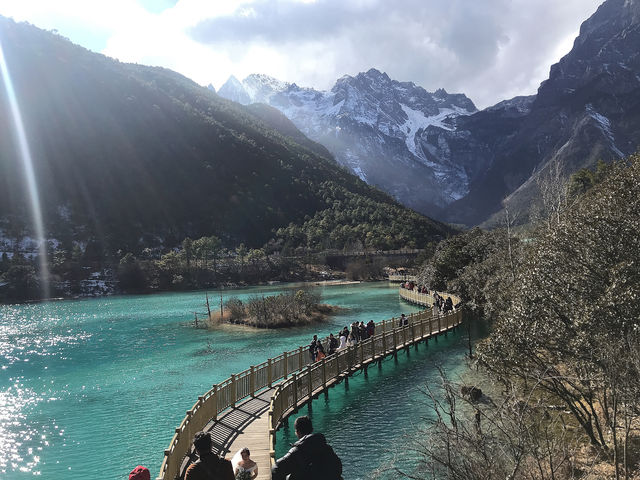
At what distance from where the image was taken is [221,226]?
135250mm

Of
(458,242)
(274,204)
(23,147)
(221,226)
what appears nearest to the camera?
(458,242)

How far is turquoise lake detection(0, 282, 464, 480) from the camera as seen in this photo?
13750 mm

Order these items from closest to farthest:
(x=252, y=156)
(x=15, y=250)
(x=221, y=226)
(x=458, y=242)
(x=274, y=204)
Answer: (x=458, y=242) < (x=15, y=250) < (x=221, y=226) < (x=274, y=204) < (x=252, y=156)

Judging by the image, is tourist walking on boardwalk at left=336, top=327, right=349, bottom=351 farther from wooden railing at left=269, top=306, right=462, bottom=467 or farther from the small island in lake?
the small island in lake

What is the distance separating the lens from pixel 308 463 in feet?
18.7

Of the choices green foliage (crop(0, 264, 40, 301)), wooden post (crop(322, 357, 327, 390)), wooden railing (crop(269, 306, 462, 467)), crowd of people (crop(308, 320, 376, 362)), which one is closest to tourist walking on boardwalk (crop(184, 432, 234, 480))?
wooden railing (crop(269, 306, 462, 467))

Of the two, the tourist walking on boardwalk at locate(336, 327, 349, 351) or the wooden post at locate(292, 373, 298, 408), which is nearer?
the wooden post at locate(292, 373, 298, 408)

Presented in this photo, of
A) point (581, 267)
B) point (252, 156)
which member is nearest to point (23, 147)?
point (252, 156)

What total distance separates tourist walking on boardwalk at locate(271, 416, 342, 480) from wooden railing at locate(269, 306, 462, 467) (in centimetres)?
334

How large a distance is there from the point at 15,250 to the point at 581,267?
107577mm

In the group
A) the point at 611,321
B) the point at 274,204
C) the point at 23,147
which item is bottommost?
the point at 611,321

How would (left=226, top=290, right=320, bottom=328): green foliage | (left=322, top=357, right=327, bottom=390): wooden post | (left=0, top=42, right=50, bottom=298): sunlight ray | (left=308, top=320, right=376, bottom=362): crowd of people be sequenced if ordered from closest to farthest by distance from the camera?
(left=322, top=357, right=327, bottom=390): wooden post → (left=308, top=320, right=376, bottom=362): crowd of people → (left=226, top=290, right=320, bottom=328): green foliage → (left=0, top=42, right=50, bottom=298): sunlight ray

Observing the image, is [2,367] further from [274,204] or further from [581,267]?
[274,204]

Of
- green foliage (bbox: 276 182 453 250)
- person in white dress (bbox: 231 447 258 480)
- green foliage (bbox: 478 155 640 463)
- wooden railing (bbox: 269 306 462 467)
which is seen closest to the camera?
person in white dress (bbox: 231 447 258 480)
